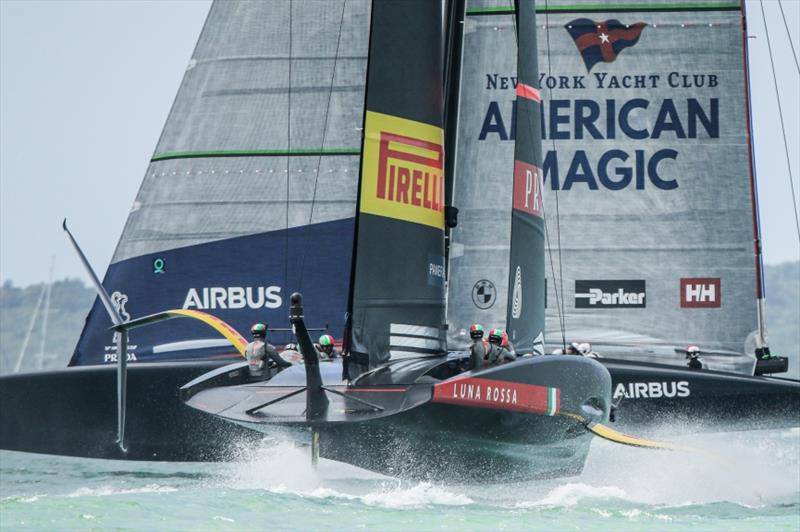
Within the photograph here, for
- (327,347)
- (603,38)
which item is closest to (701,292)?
(603,38)

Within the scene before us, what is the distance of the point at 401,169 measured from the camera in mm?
11148

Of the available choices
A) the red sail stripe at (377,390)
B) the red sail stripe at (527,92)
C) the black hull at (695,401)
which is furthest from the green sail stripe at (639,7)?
the red sail stripe at (377,390)

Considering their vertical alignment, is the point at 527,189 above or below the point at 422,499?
above

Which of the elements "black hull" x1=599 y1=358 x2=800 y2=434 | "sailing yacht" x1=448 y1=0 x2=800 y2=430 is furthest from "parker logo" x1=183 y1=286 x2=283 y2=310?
"black hull" x1=599 y1=358 x2=800 y2=434

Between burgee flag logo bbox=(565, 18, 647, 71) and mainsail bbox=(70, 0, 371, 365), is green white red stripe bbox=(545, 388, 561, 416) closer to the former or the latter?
mainsail bbox=(70, 0, 371, 365)

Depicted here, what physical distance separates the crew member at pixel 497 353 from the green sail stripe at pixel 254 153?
14.9ft

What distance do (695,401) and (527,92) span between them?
10.7 feet

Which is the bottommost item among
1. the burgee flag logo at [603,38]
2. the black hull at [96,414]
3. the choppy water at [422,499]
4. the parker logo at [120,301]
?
the choppy water at [422,499]

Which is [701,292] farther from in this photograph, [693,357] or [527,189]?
[527,189]

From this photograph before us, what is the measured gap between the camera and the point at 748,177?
49.3ft

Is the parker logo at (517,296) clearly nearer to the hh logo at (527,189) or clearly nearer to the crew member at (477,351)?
the hh logo at (527,189)

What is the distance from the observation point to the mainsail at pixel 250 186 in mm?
14664

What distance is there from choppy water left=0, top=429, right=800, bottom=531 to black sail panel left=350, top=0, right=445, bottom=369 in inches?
39.5

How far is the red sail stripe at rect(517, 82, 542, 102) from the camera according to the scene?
39.2 ft
